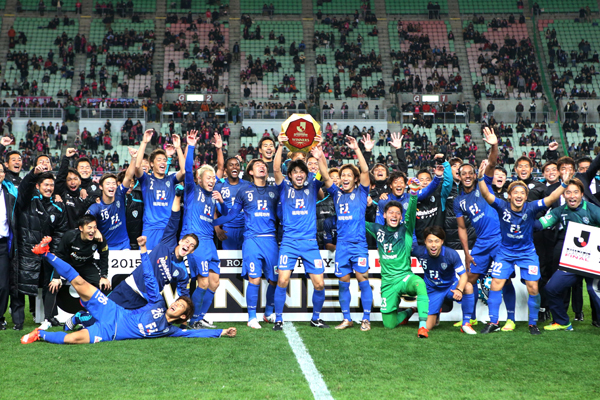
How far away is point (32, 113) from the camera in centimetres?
3200

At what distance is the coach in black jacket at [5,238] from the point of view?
752cm

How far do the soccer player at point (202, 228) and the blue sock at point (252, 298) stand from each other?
1.50ft

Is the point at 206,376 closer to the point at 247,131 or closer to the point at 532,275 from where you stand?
the point at 532,275

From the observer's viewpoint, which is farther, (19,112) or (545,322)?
(19,112)

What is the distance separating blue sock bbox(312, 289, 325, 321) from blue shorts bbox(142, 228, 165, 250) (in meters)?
2.32

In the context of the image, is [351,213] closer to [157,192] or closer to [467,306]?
[467,306]

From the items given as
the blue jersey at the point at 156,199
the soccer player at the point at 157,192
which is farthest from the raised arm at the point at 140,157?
the blue jersey at the point at 156,199

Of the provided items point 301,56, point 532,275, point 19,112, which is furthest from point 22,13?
point 532,275

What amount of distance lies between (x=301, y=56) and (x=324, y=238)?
1253 inches

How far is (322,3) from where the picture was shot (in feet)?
142

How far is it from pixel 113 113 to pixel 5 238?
25.2 meters

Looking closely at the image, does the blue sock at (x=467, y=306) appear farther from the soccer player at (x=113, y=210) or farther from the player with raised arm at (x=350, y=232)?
the soccer player at (x=113, y=210)

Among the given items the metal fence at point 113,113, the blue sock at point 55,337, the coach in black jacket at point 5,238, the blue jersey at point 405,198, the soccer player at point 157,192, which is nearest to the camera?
the blue sock at point 55,337

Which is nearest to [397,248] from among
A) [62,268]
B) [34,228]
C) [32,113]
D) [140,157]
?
[140,157]
